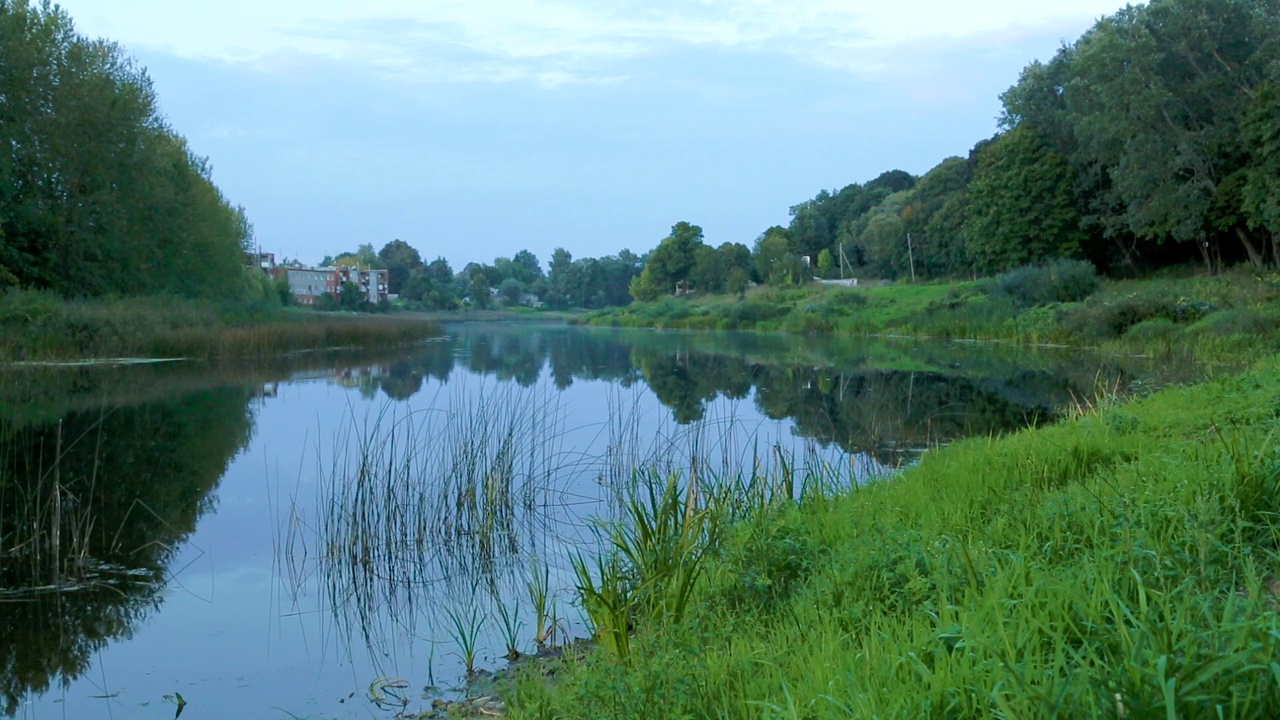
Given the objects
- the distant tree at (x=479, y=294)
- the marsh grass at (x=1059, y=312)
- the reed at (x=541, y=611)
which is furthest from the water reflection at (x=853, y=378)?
the distant tree at (x=479, y=294)

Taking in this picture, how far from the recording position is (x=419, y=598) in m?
6.08

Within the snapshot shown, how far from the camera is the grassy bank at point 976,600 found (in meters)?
2.22

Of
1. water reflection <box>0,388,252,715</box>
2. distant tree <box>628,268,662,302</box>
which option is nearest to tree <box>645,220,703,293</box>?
distant tree <box>628,268,662,302</box>

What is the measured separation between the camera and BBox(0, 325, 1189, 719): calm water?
493cm

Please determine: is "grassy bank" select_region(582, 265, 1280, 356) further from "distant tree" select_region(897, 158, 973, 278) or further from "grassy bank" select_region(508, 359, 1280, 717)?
"grassy bank" select_region(508, 359, 1280, 717)

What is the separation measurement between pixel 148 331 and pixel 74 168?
19.7 feet

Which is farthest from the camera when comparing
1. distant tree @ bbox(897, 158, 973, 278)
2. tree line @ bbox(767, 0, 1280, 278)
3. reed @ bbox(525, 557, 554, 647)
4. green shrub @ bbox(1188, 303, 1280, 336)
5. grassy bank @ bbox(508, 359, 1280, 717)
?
distant tree @ bbox(897, 158, 973, 278)

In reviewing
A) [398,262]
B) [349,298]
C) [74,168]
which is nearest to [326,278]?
[398,262]

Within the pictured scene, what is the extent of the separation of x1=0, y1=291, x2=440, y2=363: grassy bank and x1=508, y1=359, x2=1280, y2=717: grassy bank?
1843 cm

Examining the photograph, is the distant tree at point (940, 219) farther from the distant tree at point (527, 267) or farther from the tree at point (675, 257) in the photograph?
the distant tree at point (527, 267)

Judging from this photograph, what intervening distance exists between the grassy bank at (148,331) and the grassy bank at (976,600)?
60.5ft

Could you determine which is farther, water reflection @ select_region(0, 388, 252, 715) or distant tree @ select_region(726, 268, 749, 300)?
Result: distant tree @ select_region(726, 268, 749, 300)

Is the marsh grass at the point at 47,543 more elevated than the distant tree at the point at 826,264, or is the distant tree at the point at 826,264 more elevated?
the distant tree at the point at 826,264

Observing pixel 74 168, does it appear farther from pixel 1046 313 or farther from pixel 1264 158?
pixel 1264 158
